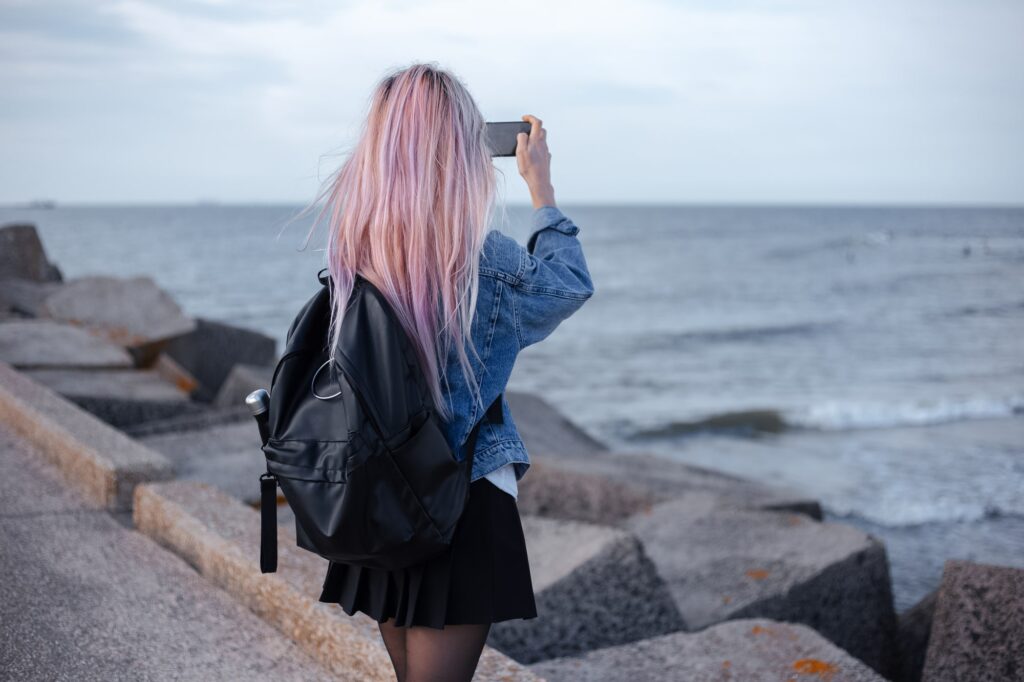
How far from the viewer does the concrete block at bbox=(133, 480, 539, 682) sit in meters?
2.42

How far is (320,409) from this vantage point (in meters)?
1.60

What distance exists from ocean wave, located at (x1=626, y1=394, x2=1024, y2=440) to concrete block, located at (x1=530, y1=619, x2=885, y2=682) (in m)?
8.93

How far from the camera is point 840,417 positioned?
12625 mm

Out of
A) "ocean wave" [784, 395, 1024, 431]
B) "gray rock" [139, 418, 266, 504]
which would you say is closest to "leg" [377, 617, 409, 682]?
"gray rock" [139, 418, 266, 504]

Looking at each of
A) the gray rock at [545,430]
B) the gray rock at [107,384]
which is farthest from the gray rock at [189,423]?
the gray rock at [545,430]

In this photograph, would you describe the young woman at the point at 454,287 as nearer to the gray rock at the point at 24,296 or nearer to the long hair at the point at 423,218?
the long hair at the point at 423,218

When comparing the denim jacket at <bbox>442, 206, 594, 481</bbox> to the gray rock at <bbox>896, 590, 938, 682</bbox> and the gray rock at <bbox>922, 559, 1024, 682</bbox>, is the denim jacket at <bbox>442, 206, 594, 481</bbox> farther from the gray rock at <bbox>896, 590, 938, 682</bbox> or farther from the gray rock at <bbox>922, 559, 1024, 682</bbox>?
the gray rock at <bbox>896, 590, 938, 682</bbox>

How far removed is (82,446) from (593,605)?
2243 millimetres

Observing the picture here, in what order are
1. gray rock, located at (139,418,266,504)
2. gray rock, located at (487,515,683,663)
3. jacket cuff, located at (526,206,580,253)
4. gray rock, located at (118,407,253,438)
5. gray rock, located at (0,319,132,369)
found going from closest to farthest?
jacket cuff, located at (526,206,580,253) → gray rock, located at (487,515,683,663) → gray rock, located at (139,418,266,504) → gray rock, located at (118,407,253,438) → gray rock, located at (0,319,132,369)

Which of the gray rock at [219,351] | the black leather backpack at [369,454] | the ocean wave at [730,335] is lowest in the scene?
the ocean wave at [730,335]

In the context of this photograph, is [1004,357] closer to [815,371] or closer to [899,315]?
[815,371]

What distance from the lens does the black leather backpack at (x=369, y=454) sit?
153 cm

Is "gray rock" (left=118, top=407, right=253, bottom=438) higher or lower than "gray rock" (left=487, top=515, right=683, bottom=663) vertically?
lower

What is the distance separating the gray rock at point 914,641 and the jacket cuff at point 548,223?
2969 millimetres
